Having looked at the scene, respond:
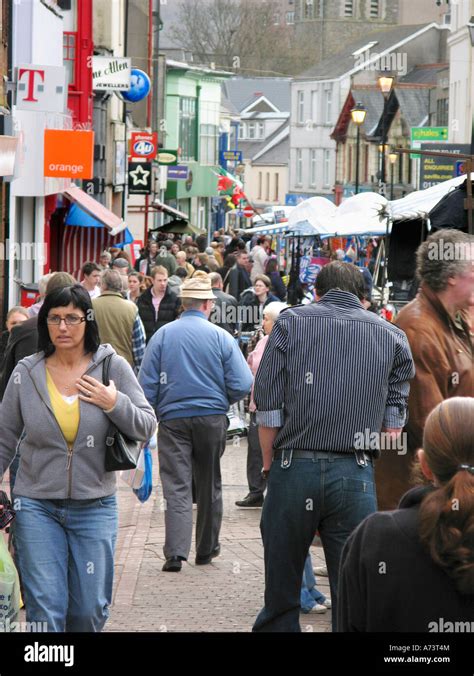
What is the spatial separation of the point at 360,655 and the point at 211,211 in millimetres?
78435

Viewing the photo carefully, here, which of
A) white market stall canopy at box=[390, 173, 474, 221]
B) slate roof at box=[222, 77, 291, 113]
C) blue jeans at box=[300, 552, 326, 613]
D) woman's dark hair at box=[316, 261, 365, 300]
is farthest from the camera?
slate roof at box=[222, 77, 291, 113]

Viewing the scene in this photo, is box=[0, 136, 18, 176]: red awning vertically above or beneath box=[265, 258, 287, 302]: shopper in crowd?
above

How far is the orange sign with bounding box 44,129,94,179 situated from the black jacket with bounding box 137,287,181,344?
4338mm

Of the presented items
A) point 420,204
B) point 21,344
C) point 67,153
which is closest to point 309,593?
point 21,344

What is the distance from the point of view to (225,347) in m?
9.13

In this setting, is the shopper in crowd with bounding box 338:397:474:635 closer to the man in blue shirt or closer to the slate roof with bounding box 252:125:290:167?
the man in blue shirt

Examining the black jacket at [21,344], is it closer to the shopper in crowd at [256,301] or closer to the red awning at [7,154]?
the red awning at [7,154]

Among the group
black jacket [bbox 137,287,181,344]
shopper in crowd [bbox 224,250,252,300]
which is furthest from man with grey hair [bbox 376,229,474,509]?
shopper in crowd [bbox 224,250,252,300]

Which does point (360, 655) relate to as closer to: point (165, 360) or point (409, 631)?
point (409, 631)

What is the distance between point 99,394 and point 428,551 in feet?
8.29

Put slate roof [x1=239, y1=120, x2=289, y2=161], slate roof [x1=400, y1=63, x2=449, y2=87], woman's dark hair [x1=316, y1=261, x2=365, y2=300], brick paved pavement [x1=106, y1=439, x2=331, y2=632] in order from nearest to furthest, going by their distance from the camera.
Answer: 1. woman's dark hair [x1=316, y1=261, x2=365, y2=300]
2. brick paved pavement [x1=106, y1=439, x2=331, y2=632]
3. slate roof [x1=400, y1=63, x2=449, y2=87]
4. slate roof [x1=239, y1=120, x2=289, y2=161]

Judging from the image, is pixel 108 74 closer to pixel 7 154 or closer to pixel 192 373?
pixel 7 154

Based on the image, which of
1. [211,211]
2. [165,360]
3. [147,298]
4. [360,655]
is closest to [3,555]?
[360,655]

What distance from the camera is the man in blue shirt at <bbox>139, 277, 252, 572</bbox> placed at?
9016 mm
